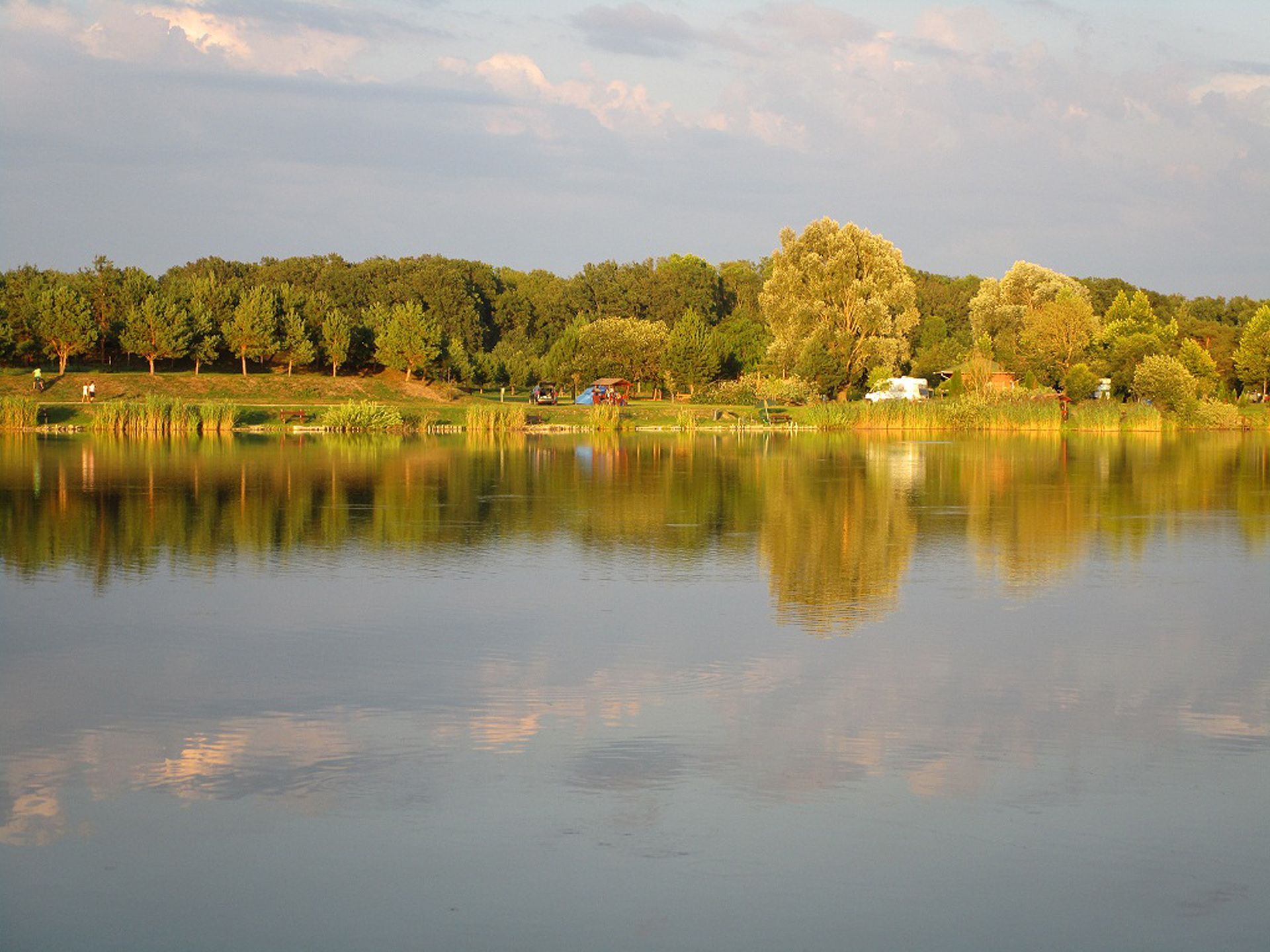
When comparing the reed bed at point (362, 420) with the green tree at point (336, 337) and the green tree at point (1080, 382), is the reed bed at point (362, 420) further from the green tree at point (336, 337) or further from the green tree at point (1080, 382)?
the green tree at point (1080, 382)

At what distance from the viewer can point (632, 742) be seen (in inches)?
369

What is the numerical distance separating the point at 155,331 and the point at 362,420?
68.6 ft

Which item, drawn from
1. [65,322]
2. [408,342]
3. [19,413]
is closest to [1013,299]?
[408,342]

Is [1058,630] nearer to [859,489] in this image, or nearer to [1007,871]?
[1007,871]

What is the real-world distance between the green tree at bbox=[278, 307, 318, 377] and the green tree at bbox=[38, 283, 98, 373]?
35.4 ft

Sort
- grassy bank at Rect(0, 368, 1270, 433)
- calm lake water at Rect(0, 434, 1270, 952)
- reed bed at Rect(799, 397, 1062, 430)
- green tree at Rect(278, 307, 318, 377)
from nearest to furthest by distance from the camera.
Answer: calm lake water at Rect(0, 434, 1270, 952)
grassy bank at Rect(0, 368, 1270, 433)
reed bed at Rect(799, 397, 1062, 430)
green tree at Rect(278, 307, 318, 377)

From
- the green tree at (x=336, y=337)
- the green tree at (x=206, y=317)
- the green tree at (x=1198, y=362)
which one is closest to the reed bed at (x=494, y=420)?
the green tree at (x=336, y=337)

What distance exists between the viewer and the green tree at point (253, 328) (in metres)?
77.8

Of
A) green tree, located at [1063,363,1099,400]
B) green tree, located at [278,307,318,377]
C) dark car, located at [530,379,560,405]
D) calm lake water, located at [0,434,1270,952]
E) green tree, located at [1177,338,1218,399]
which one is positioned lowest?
calm lake water, located at [0,434,1270,952]

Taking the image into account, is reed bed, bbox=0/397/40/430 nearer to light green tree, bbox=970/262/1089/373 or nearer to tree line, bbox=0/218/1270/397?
tree line, bbox=0/218/1270/397

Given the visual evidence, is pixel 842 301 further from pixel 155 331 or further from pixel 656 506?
pixel 656 506

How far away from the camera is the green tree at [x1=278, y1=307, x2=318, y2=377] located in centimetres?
7925

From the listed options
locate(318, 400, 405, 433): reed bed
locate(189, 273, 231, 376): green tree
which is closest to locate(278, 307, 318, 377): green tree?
locate(189, 273, 231, 376): green tree

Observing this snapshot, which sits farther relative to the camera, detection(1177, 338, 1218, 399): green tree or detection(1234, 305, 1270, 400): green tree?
detection(1234, 305, 1270, 400): green tree
